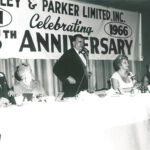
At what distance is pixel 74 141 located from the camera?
228 cm

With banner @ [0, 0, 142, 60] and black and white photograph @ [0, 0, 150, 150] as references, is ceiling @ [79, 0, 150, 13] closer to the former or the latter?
black and white photograph @ [0, 0, 150, 150]

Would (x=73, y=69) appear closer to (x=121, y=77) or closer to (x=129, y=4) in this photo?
(x=121, y=77)

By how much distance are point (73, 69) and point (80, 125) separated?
255cm

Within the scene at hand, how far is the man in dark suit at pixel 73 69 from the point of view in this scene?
4.80 meters

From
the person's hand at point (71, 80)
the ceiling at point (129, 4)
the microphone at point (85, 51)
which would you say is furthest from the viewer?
the ceiling at point (129, 4)

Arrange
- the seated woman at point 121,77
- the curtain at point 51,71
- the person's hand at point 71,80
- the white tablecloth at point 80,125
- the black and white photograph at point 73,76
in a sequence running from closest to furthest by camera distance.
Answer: the white tablecloth at point 80,125 → the black and white photograph at point 73,76 → the seated woman at point 121,77 → the curtain at point 51,71 → the person's hand at point 71,80

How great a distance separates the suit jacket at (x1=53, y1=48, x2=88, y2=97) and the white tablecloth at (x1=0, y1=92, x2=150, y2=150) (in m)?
1.96

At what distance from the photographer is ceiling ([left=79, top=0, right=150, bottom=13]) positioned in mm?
5801

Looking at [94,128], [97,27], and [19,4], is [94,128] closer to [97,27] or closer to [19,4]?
[19,4]

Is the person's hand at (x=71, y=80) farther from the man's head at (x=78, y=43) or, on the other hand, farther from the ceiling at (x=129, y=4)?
the ceiling at (x=129, y=4)

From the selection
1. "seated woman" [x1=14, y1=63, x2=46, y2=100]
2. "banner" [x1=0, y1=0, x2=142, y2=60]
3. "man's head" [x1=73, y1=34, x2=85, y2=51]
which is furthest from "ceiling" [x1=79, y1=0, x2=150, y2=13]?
"seated woman" [x1=14, y1=63, x2=46, y2=100]

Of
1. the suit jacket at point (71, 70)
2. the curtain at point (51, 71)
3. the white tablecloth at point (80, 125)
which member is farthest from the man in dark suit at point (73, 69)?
the white tablecloth at point (80, 125)

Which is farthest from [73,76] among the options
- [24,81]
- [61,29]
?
[24,81]

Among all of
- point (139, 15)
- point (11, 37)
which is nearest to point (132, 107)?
point (11, 37)
